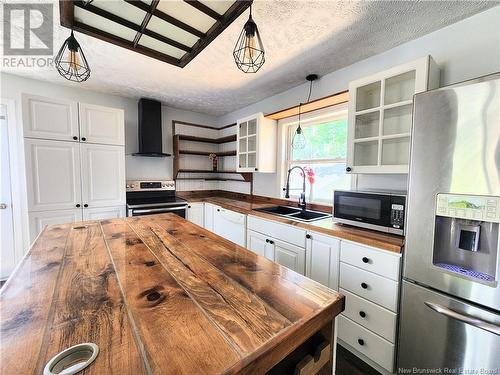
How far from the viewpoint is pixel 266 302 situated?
715mm

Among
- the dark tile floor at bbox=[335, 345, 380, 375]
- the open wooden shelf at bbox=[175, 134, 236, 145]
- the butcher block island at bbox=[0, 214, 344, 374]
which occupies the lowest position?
the dark tile floor at bbox=[335, 345, 380, 375]

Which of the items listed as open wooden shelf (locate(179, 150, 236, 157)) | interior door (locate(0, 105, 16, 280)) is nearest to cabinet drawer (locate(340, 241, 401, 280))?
open wooden shelf (locate(179, 150, 236, 157))

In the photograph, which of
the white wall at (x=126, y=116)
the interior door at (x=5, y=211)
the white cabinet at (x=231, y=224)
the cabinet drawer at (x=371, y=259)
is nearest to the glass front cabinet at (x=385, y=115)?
the cabinet drawer at (x=371, y=259)

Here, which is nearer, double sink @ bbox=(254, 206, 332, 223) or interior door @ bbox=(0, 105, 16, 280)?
double sink @ bbox=(254, 206, 332, 223)

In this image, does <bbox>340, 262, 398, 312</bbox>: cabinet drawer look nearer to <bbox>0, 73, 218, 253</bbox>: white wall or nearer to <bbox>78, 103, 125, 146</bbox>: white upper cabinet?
<bbox>78, 103, 125, 146</bbox>: white upper cabinet

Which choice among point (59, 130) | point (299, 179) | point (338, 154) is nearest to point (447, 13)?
point (338, 154)

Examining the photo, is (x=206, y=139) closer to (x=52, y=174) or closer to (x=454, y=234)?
(x=52, y=174)

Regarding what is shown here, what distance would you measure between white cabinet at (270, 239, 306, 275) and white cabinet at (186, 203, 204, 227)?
5.17 ft

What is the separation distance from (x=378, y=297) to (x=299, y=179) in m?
1.63

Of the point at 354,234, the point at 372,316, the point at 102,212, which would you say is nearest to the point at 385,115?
the point at 354,234

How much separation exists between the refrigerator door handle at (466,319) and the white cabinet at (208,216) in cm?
262

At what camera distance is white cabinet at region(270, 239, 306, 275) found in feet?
6.34

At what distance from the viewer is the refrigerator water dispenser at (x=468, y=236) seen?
3.28 ft

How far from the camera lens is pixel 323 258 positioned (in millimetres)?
1765
